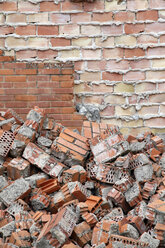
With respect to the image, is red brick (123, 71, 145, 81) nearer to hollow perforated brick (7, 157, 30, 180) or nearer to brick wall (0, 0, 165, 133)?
brick wall (0, 0, 165, 133)

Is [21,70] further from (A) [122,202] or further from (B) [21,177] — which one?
(A) [122,202]

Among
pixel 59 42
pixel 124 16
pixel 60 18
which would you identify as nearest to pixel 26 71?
pixel 59 42

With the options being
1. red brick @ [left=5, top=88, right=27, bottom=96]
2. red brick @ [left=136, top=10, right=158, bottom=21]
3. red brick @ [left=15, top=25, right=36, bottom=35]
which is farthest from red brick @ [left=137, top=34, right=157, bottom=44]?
red brick @ [left=5, top=88, right=27, bottom=96]

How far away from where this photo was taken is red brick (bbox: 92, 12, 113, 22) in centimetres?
444

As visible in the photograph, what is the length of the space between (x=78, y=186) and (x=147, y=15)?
2.63 metres

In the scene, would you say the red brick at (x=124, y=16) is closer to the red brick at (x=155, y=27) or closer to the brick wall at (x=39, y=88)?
the red brick at (x=155, y=27)

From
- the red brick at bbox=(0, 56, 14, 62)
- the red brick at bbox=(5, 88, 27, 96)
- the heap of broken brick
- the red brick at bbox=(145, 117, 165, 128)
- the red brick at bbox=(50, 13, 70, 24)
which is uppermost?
the red brick at bbox=(50, 13, 70, 24)

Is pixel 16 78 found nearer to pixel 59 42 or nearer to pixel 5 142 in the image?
pixel 59 42

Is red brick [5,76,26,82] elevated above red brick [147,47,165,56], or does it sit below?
below

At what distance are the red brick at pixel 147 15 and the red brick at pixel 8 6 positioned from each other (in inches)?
68.1

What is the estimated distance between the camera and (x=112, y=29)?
14.7ft

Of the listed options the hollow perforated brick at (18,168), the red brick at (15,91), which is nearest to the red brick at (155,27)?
the red brick at (15,91)

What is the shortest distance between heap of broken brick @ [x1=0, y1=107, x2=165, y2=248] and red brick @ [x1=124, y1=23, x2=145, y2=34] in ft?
4.61

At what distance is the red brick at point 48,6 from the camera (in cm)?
442
